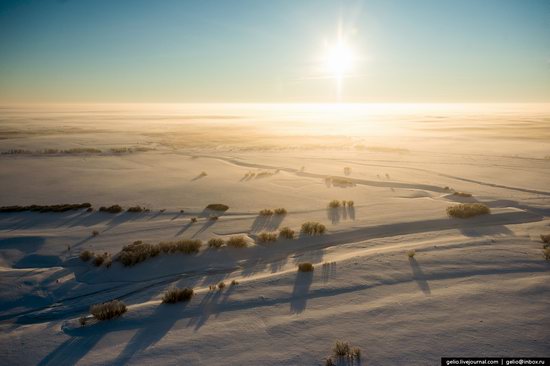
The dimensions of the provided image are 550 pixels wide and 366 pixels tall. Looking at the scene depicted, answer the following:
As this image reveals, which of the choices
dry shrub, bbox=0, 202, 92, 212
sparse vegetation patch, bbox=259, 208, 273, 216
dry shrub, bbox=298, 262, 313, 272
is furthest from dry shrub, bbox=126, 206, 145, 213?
dry shrub, bbox=298, 262, 313, 272

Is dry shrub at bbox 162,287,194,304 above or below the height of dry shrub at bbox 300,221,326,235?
below

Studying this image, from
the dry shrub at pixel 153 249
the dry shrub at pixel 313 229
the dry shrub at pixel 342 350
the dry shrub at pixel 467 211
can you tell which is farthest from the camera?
the dry shrub at pixel 467 211

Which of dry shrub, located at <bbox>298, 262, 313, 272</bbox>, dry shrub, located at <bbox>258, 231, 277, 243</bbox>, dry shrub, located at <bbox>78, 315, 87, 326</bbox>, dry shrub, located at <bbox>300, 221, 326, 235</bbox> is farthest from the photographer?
dry shrub, located at <bbox>300, 221, 326, 235</bbox>

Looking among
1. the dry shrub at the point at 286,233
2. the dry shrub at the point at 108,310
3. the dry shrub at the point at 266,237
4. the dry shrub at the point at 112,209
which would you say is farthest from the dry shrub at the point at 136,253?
the dry shrub at the point at 112,209

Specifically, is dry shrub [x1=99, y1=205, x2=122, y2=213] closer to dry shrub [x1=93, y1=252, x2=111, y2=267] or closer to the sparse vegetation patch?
dry shrub [x1=93, y1=252, x2=111, y2=267]

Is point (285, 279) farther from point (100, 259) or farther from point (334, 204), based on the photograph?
point (334, 204)

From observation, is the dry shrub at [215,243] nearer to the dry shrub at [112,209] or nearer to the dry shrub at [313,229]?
the dry shrub at [313,229]

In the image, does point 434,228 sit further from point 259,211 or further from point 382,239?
point 259,211

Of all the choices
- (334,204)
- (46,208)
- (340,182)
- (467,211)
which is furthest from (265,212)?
(46,208)
